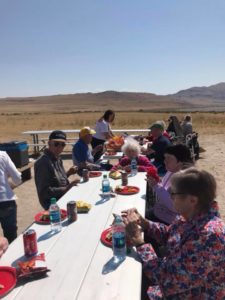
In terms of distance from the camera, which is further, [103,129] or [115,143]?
[103,129]

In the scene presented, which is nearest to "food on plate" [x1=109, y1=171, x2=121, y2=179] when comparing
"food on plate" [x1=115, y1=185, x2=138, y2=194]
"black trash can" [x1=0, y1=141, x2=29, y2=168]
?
"food on plate" [x1=115, y1=185, x2=138, y2=194]

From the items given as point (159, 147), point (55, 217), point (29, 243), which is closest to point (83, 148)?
point (159, 147)

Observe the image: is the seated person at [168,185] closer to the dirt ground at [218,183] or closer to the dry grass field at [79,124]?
the dirt ground at [218,183]

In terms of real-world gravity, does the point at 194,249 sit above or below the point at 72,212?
above

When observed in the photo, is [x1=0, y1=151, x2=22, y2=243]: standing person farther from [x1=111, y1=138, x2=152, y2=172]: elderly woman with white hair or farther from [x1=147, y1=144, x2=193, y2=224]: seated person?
[x1=111, y1=138, x2=152, y2=172]: elderly woman with white hair

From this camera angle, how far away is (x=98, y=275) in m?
2.01

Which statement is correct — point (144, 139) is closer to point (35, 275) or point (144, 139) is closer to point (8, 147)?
point (8, 147)

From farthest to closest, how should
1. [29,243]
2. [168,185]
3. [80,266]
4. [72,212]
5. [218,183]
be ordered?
[218,183]
[168,185]
[72,212]
[29,243]
[80,266]

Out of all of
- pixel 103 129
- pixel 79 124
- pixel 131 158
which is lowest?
pixel 79 124

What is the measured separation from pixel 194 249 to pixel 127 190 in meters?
2.10

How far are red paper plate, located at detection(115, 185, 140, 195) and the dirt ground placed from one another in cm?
116

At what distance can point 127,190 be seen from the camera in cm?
384

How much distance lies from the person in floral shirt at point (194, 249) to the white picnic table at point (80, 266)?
0.19 m

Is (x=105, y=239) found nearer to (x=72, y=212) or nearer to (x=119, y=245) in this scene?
(x=119, y=245)
